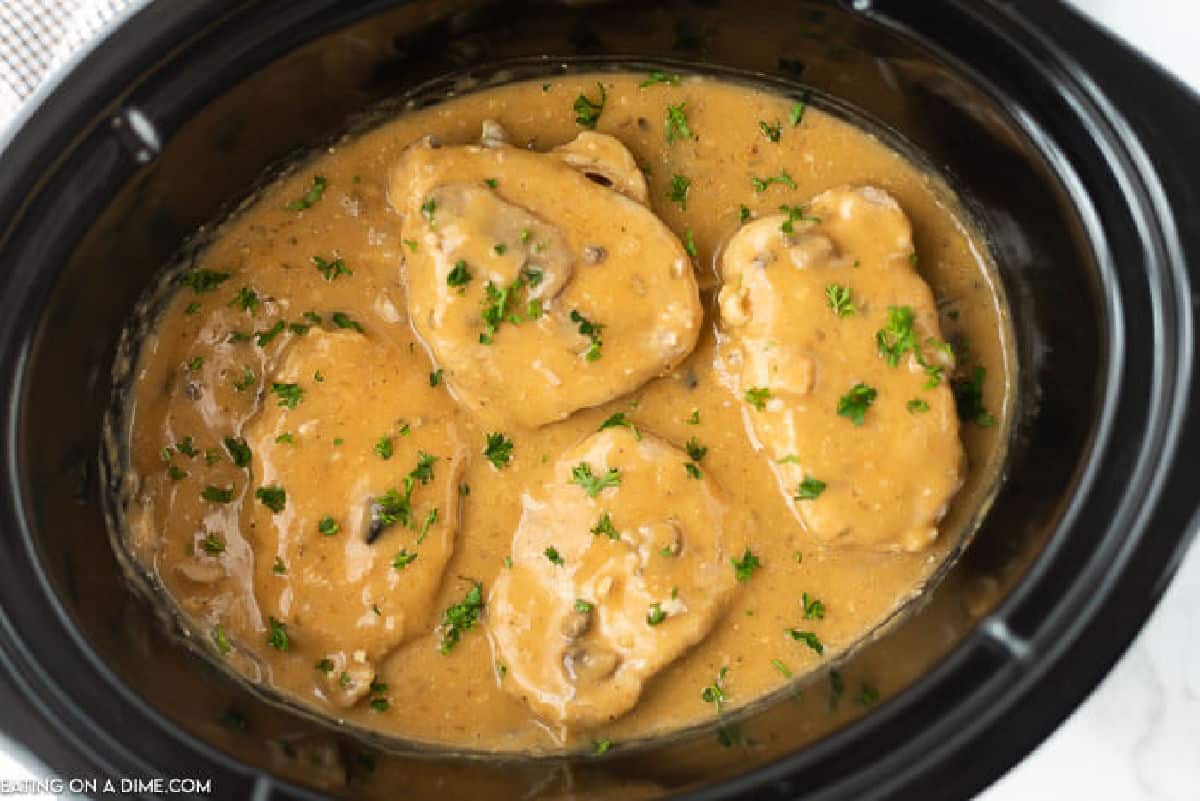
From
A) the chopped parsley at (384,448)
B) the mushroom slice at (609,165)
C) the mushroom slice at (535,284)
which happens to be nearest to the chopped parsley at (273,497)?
the chopped parsley at (384,448)

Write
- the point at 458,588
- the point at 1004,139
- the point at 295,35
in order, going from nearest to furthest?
1. the point at 295,35
2. the point at 1004,139
3. the point at 458,588

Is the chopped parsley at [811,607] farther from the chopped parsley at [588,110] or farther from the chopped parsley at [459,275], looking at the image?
the chopped parsley at [588,110]

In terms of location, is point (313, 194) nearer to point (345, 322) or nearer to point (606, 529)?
point (345, 322)

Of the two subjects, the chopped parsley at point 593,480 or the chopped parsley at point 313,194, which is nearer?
the chopped parsley at point 593,480

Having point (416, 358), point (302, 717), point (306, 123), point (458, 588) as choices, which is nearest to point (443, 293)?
point (416, 358)

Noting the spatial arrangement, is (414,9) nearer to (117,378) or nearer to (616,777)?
(117,378)

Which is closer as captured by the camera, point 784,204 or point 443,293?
point 443,293
